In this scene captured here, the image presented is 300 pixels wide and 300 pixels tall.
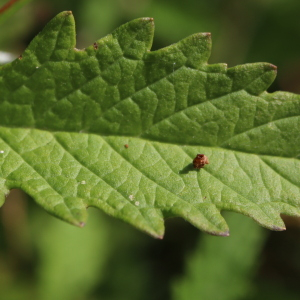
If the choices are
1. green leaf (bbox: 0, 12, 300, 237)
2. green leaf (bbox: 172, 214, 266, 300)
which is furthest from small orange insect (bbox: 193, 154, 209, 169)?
green leaf (bbox: 172, 214, 266, 300)

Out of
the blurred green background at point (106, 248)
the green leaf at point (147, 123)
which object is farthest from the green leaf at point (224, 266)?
the green leaf at point (147, 123)

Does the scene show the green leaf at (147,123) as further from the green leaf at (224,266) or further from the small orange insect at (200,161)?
the green leaf at (224,266)

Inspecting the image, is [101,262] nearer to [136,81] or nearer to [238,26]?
[136,81]

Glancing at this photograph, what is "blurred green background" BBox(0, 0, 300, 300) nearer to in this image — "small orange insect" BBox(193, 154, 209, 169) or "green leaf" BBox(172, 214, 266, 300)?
"green leaf" BBox(172, 214, 266, 300)

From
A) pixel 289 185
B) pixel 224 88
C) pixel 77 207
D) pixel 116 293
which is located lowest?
pixel 116 293

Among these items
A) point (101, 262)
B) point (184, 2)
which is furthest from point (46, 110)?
point (184, 2)

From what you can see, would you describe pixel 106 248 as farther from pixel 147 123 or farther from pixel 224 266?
pixel 147 123

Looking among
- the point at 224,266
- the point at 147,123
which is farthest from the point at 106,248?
the point at 147,123
